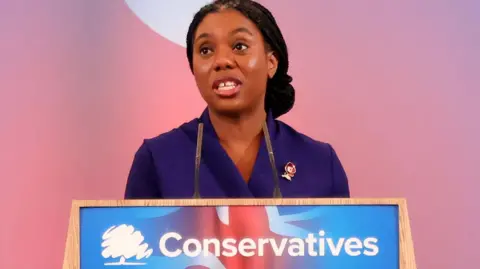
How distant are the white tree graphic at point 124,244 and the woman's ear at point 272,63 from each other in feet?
2.00

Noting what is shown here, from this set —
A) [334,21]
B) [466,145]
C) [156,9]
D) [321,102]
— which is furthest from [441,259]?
[156,9]

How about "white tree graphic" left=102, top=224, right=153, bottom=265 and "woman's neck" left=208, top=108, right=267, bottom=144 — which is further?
"woman's neck" left=208, top=108, right=267, bottom=144

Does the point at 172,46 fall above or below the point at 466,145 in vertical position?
above

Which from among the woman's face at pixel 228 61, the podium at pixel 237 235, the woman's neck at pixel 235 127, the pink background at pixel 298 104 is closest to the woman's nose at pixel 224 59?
the woman's face at pixel 228 61

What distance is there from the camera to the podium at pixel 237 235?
0.77 metres

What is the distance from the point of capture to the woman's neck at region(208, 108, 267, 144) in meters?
1.25

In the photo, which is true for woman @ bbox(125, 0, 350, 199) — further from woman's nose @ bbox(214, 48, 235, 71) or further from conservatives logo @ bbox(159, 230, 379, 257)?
conservatives logo @ bbox(159, 230, 379, 257)

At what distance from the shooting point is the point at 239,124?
4.12ft

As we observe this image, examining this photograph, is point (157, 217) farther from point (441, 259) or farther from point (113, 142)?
point (441, 259)

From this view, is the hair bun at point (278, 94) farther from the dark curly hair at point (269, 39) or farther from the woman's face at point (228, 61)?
the woman's face at point (228, 61)

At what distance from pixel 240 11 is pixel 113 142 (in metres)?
0.65

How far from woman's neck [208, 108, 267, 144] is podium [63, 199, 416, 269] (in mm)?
474

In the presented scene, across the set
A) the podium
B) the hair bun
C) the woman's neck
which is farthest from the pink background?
the podium

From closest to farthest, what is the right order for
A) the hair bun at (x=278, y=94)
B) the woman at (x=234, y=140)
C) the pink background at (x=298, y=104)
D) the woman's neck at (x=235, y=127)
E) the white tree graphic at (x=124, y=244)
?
the white tree graphic at (x=124, y=244) < the woman at (x=234, y=140) < the woman's neck at (x=235, y=127) < the hair bun at (x=278, y=94) < the pink background at (x=298, y=104)
